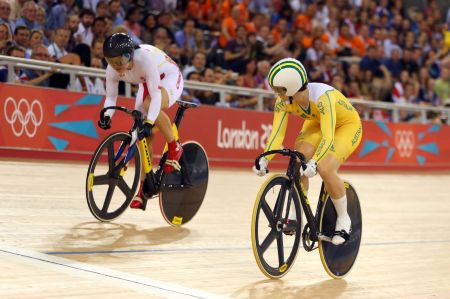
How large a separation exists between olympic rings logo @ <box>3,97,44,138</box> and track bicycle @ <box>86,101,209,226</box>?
332 cm

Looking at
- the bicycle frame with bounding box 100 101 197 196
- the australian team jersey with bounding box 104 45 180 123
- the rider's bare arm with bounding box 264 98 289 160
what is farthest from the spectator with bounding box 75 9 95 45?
the rider's bare arm with bounding box 264 98 289 160

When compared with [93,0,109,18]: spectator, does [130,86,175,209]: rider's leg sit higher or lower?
lower

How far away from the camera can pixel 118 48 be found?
5766 mm

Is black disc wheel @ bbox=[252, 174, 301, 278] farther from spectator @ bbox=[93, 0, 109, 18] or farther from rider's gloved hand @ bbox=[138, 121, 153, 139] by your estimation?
spectator @ bbox=[93, 0, 109, 18]

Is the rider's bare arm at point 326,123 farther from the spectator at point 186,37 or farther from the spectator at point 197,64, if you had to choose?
the spectator at point 186,37

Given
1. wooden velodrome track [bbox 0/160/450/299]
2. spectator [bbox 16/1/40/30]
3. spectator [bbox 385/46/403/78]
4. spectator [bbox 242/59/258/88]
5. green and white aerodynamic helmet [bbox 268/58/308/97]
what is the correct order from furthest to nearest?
spectator [bbox 385/46/403/78] → spectator [bbox 242/59/258/88] → spectator [bbox 16/1/40/30] → green and white aerodynamic helmet [bbox 268/58/308/97] → wooden velodrome track [bbox 0/160/450/299]

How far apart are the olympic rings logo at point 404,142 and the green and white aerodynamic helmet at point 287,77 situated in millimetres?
10906

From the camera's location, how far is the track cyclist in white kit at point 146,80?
5.81 meters

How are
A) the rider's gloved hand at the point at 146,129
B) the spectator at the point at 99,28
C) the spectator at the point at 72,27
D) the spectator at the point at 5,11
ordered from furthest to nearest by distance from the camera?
the spectator at the point at 99,28 → the spectator at the point at 72,27 → the spectator at the point at 5,11 → the rider's gloved hand at the point at 146,129

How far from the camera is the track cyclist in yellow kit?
475 centimetres

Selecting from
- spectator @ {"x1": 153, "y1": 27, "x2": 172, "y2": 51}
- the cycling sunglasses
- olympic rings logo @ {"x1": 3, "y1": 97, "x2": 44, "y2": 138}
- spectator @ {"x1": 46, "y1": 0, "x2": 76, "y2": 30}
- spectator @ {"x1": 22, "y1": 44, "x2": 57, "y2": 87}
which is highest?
the cycling sunglasses

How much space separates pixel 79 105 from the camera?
1052cm

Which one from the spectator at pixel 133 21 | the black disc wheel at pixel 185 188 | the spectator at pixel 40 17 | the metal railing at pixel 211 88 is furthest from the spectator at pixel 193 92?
the black disc wheel at pixel 185 188

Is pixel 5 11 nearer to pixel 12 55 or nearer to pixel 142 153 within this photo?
pixel 12 55
